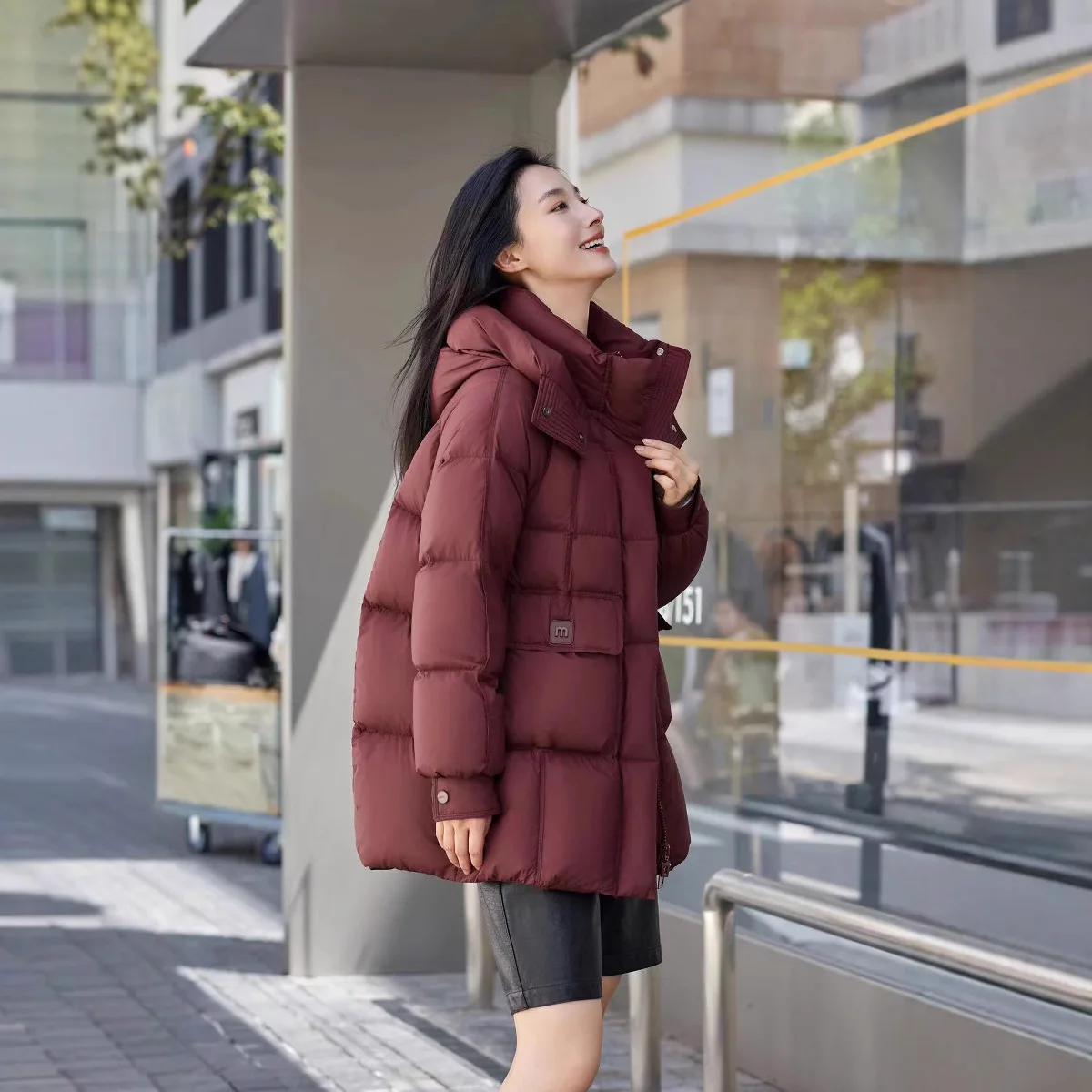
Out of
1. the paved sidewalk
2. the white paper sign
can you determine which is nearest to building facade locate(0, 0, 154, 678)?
the paved sidewalk

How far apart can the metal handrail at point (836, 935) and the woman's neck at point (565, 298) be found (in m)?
1.14

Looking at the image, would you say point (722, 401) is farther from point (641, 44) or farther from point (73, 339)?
point (73, 339)

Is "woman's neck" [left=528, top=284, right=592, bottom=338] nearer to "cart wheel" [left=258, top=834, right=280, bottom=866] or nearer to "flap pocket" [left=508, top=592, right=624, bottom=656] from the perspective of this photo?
"flap pocket" [left=508, top=592, right=624, bottom=656]

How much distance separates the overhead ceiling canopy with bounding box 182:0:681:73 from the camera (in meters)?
6.19

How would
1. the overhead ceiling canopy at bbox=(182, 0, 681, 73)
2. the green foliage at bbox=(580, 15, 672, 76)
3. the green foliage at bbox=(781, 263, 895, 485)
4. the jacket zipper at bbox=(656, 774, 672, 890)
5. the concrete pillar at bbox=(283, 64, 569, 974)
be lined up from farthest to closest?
1. the green foliage at bbox=(580, 15, 672, 76)
2. the concrete pillar at bbox=(283, 64, 569, 974)
3. the green foliage at bbox=(781, 263, 895, 485)
4. the overhead ceiling canopy at bbox=(182, 0, 681, 73)
5. the jacket zipper at bbox=(656, 774, 672, 890)

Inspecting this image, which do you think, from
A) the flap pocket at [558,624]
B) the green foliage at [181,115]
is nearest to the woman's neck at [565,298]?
the flap pocket at [558,624]

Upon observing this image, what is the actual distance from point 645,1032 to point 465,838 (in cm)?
187

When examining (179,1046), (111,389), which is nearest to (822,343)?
(179,1046)

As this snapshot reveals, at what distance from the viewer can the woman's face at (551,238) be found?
362 centimetres

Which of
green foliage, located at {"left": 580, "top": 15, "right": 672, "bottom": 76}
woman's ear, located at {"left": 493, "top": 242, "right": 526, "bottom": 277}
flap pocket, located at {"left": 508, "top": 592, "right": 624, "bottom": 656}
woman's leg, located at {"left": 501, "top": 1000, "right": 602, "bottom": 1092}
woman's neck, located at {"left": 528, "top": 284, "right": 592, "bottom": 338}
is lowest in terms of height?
woman's leg, located at {"left": 501, "top": 1000, "right": 602, "bottom": 1092}

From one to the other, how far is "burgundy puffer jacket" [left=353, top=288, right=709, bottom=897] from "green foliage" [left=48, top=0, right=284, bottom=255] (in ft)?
26.7

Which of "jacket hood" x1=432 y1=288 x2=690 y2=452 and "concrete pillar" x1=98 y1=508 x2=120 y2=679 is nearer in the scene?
"jacket hood" x1=432 y1=288 x2=690 y2=452

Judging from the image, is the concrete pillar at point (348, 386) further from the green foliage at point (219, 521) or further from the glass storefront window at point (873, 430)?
the green foliage at point (219, 521)

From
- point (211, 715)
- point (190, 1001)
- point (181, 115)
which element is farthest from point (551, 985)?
point (181, 115)
